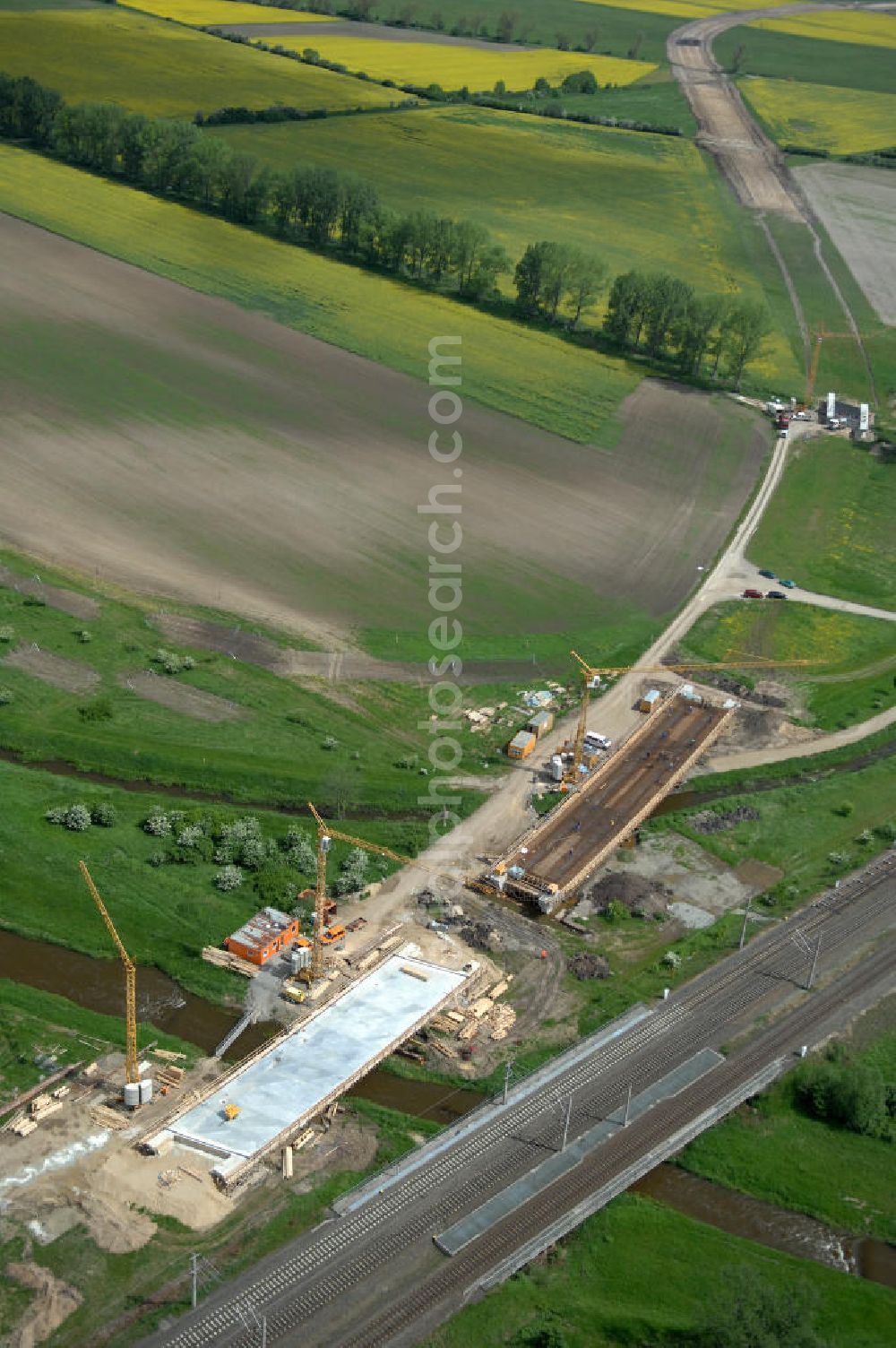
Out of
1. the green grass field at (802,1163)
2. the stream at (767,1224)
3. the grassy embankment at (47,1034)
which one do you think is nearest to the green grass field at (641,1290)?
the stream at (767,1224)

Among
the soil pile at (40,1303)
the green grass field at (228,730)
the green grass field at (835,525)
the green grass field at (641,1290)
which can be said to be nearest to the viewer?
the soil pile at (40,1303)

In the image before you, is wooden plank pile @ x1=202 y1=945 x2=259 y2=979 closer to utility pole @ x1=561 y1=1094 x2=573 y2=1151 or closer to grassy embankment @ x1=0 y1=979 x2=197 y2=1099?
grassy embankment @ x1=0 y1=979 x2=197 y2=1099

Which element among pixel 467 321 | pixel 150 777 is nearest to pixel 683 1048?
pixel 150 777

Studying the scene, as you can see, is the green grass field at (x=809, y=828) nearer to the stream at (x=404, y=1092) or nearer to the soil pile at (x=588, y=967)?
the soil pile at (x=588, y=967)

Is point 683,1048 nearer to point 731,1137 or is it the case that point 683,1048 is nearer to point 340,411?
point 731,1137

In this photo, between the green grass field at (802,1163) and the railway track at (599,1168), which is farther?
the green grass field at (802,1163)

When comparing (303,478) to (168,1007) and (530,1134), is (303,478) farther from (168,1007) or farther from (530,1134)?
(530,1134)
